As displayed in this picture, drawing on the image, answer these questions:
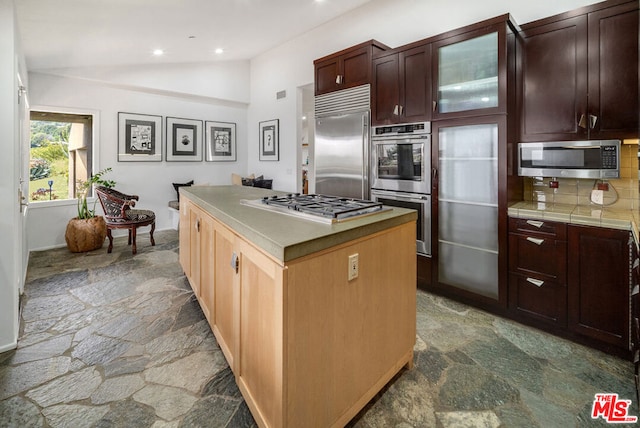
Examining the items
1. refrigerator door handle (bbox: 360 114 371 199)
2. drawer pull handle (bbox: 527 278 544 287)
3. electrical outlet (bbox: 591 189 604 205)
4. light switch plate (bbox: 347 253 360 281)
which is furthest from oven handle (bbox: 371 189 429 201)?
light switch plate (bbox: 347 253 360 281)

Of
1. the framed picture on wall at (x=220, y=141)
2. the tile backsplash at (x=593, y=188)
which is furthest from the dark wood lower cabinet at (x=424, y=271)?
the framed picture on wall at (x=220, y=141)

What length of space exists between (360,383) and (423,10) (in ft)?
12.8

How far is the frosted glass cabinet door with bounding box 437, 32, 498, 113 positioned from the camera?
2568 millimetres

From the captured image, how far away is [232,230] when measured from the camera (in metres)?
1.65

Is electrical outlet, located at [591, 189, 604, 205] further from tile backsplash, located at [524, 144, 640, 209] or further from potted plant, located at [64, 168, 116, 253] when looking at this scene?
potted plant, located at [64, 168, 116, 253]

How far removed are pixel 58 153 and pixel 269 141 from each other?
3284mm

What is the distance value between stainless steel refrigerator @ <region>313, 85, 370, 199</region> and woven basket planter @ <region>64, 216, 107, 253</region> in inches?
126

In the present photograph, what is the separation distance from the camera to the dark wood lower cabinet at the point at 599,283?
79.4 inches

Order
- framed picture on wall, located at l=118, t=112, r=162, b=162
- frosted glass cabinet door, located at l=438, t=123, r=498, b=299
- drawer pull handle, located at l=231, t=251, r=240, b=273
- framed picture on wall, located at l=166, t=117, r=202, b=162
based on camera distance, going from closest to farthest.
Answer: drawer pull handle, located at l=231, t=251, r=240, b=273
frosted glass cabinet door, located at l=438, t=123, r=498, b=299
framed picture on wall, located at l=118, t=112, r=162, b=162
framed picture on wall, located at l=166, t=117, r=202, b=162

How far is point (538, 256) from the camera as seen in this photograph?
7.77ft

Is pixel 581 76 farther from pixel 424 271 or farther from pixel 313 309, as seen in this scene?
pixel 313 309

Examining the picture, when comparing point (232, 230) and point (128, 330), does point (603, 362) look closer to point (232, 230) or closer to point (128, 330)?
point (232, 230)

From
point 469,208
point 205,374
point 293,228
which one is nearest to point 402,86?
point 469,208

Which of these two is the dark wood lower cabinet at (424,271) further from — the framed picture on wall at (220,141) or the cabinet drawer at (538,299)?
the framed picture on wall at (220,141)
